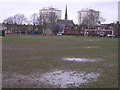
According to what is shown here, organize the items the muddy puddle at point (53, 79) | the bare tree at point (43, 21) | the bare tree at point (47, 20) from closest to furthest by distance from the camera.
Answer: the muddy puddle at point (53, 79) → the bare tree at point (43, 21) → the bare tree at point (47, 20)

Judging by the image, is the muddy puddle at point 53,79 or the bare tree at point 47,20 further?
the bare tree at point 47,20

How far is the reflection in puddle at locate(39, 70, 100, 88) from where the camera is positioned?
765cm

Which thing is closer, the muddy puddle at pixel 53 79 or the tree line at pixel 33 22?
the muddy puddle at pixel 53 79

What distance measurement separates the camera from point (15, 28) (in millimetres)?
109688

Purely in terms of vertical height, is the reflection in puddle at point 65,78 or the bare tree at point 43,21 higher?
the bare tree at point 43,21

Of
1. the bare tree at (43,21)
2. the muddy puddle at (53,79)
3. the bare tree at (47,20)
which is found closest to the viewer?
the muddy puddle at (53,79)

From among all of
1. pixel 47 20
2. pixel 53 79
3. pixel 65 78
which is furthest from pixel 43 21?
pixel 53 79

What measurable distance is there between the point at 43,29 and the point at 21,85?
99924 millimetres

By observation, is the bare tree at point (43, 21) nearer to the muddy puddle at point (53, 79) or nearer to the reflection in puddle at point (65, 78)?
the reflection in puddle at point (65, 78)

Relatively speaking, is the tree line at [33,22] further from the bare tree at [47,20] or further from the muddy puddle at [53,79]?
the muddy puddle at [53,79]

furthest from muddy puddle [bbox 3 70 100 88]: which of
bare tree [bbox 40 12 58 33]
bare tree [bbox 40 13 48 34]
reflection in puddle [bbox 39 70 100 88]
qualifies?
bare tree [bbox 40 12 58 33]

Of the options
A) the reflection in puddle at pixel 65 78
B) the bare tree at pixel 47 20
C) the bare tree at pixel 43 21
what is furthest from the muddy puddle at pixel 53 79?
the bare tree at pixel 47 20

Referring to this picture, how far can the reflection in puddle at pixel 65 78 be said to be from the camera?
765cm

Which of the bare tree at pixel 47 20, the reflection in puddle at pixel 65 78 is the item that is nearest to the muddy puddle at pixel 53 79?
the reflection in puddle at pixel 65 78
